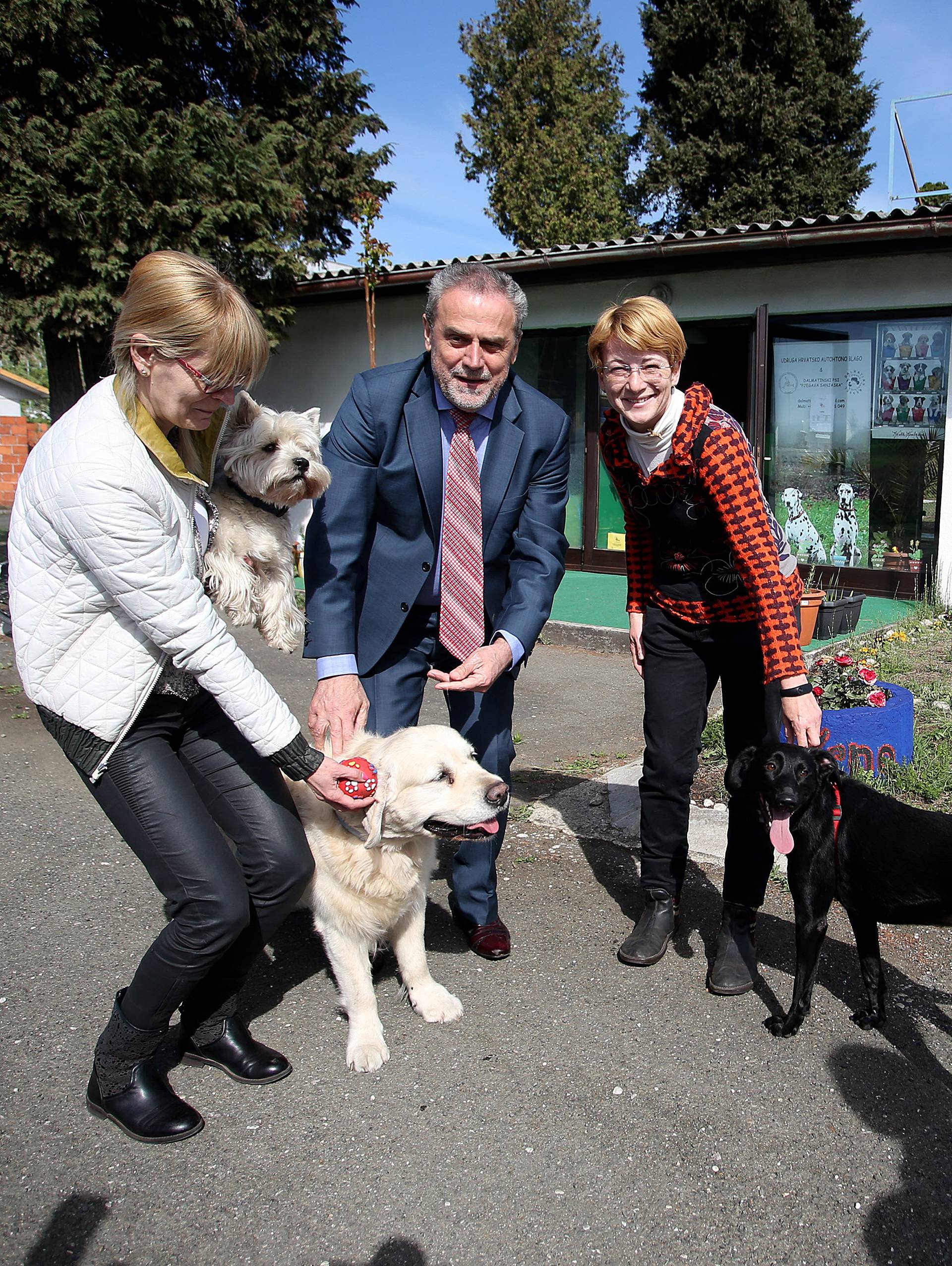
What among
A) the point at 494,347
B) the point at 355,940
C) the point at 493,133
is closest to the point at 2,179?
the point at 494,347

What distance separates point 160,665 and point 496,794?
3.44 ft

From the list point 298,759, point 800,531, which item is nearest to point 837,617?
point 800,531

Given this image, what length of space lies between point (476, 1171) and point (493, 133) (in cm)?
2965

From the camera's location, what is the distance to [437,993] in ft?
10.4

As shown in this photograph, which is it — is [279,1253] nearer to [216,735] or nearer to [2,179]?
[216,735]

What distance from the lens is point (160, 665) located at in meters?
2.39

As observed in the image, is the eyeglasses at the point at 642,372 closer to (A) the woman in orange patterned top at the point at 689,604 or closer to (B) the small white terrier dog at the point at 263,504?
(A) the woman in orange patterned top at the point at 689,604

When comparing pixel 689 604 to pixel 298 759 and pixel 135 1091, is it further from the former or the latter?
pixel 135 1091

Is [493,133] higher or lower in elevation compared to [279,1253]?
higher

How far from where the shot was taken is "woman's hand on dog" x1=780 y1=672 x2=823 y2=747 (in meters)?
2.93

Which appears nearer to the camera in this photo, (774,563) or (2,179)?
(774,563)

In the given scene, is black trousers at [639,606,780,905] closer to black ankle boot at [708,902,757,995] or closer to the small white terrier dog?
black ankle boot at [708,902,757,995]

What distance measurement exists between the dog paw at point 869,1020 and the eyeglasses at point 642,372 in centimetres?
222

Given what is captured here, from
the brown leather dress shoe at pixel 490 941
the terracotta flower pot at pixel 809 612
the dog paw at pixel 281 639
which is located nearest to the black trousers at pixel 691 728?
the brown leather dress shoe at pixel 490 941
